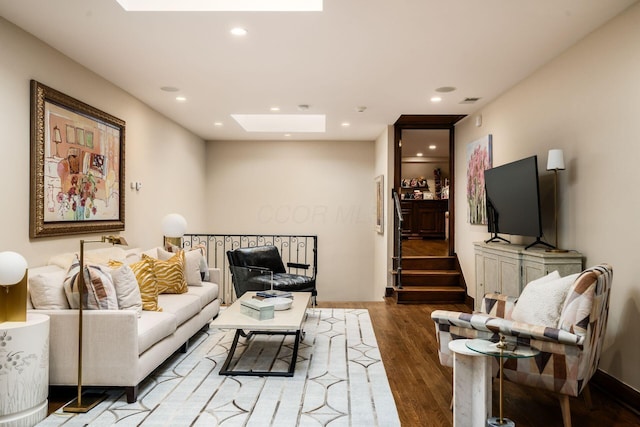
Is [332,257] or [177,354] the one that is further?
[332,257]

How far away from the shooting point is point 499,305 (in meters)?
3.29

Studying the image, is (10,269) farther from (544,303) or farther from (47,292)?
(544,303)

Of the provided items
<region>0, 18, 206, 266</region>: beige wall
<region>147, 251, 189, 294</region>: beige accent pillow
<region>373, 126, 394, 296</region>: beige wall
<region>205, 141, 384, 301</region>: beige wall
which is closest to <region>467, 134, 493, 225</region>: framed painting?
<region>373, 126, 394, 296</region>: beige wall

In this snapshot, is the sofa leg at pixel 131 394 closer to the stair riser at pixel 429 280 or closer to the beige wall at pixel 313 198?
the stair riser at pixel 429 280

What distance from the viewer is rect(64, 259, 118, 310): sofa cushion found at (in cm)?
310

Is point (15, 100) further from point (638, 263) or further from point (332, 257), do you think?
point (332, 257)

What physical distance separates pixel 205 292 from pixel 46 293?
1912 mm

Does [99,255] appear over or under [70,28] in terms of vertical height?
under

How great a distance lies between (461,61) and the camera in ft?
13.3

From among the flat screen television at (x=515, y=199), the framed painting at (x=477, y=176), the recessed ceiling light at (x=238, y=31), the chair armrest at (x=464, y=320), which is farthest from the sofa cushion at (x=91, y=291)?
the framed painting at (x=477, y=176)

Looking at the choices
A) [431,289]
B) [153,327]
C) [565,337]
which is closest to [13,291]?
[153,327]

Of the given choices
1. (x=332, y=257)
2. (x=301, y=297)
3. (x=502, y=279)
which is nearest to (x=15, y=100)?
(x=301, y=297)

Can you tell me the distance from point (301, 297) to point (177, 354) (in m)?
1.29

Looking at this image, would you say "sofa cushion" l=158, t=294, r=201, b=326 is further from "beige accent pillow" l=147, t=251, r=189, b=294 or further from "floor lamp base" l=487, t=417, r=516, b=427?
"floor lamp base" l=487, t=417, r=516, b=427
